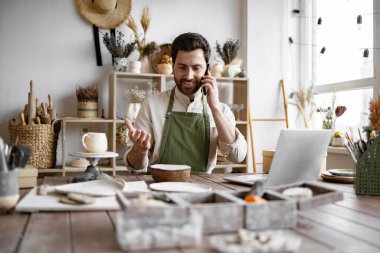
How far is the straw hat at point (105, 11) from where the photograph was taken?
13.1 ft

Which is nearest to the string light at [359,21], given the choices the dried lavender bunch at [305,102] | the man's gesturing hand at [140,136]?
the dried lavender bunch at [305,102]

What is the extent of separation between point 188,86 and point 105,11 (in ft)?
6.56

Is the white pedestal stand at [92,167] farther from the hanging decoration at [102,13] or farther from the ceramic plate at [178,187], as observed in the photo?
the hanging decoration at [102,13]

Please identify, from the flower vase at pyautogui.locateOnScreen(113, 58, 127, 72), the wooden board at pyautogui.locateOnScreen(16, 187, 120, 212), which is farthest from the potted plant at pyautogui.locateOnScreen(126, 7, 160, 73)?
the wooden board at pyautogui.locateOnScreen(16, 187, 120, 212)

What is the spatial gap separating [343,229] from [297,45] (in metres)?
3.96

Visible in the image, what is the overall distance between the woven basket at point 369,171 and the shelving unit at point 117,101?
94.9 inches

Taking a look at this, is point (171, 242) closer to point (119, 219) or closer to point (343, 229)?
point (119, 219)

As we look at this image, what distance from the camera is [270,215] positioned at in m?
0.99

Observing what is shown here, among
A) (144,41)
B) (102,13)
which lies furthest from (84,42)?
(144,41)

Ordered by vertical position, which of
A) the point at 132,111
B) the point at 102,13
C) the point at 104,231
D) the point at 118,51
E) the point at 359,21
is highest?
the point at 102,13

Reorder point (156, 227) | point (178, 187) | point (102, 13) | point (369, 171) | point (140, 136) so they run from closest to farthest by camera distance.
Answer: point (156, 227)
point (178, 187)
point (369, 171)
point (140, 136)
point (102, 13)

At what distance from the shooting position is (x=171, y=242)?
0.85m

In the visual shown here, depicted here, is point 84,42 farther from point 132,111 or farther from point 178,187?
point 178,187

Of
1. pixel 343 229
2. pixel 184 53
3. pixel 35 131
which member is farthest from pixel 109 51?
pixel 343 229
